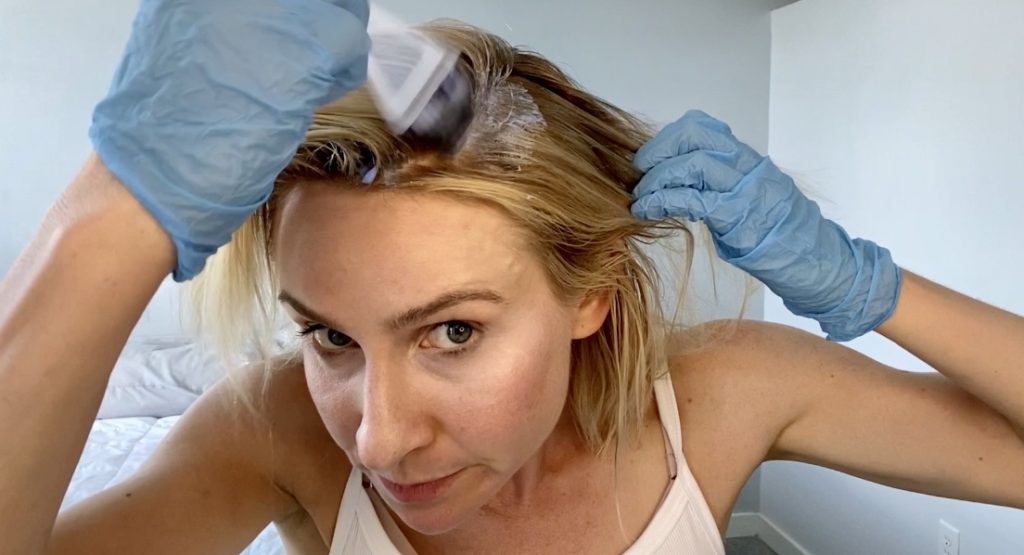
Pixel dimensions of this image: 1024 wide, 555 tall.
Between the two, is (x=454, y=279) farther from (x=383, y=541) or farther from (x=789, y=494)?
(x=789, y=494)

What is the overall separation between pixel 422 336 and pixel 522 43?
81.2 inches

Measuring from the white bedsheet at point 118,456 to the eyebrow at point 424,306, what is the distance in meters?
1.01

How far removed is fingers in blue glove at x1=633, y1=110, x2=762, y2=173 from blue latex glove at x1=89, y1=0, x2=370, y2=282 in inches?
15.8

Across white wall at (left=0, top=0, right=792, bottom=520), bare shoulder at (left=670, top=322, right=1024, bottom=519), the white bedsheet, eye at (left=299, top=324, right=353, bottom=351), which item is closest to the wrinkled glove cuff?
bare shoulder at (left=670, top=322, right=1024, bottom=519)

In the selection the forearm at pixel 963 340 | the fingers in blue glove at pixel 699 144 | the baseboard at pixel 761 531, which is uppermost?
the fingers in blue glove at pixel 699 144

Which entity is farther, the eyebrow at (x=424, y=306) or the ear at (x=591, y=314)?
the ear at (x=591, y=314)

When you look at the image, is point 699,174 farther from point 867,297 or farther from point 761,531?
point 761,531

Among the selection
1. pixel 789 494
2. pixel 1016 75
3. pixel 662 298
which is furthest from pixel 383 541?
pixel 789 494

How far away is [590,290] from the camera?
0.90 metres

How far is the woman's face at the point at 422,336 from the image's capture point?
73 cm

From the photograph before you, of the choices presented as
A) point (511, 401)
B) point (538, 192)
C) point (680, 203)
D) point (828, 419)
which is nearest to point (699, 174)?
point (680, 203)

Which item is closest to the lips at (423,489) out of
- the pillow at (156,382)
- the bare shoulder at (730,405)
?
the bare shoulder at (730,405)

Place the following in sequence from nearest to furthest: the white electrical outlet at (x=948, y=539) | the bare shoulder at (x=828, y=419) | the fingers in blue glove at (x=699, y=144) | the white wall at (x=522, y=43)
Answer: the fingers in blue glove at (x=699, y=144), the bare shoulder at (x=828, y=419), the white electrical outlet at (x=948, y=539), the white wall at (x=522, y=43)

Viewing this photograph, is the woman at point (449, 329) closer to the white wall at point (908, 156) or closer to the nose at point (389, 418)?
the nose at point (389, 418)
